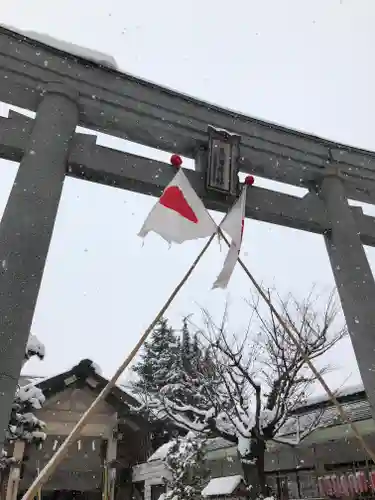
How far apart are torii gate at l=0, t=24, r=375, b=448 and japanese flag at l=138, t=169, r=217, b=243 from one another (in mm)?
498

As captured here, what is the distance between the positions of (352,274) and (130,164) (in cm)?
298

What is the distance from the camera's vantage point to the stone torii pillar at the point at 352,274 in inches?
191

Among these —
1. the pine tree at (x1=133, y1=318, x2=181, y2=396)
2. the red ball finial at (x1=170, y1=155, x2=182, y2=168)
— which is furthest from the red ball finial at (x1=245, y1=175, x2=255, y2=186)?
the pine tree at (x1=133, y1=318, x2=181, y2=396)

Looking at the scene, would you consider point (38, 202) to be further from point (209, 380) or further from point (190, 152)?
point (209, 380)

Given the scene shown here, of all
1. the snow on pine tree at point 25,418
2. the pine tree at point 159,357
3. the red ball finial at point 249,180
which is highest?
the pine tree at point 159,357

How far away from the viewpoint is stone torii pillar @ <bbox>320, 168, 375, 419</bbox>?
16.0 feet

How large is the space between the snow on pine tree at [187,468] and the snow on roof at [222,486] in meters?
1.32

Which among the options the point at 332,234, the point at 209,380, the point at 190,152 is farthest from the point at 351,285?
the point at 209,380

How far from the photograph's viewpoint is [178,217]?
4680 mm

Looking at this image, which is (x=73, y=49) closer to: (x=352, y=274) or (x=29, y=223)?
(x=29, y=223)

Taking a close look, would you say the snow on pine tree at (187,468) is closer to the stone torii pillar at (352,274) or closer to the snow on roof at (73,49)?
the stone torii pillar at (352,274)

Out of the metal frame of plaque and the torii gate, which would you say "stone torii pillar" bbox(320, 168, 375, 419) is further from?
the metal frame of plaque

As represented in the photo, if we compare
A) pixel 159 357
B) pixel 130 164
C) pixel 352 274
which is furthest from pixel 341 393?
pixel 159 357

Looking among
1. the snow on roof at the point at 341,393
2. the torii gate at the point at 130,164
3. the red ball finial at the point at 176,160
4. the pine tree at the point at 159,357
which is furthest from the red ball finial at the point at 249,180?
the pine tree at the point at 159,357
